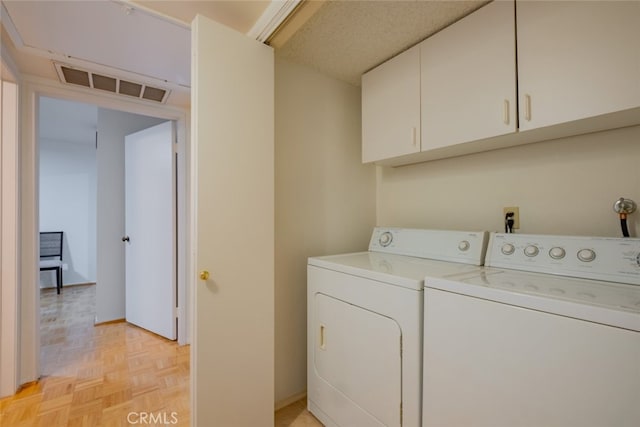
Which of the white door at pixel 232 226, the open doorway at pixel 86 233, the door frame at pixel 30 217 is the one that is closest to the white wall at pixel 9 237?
the door frame at pixel 30 217

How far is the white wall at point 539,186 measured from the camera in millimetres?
1173

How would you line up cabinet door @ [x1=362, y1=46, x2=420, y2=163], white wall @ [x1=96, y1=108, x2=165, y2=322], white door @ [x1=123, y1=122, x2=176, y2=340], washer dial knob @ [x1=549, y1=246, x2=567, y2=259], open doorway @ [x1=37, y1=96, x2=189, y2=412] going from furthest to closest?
white wall @ [x1=96, y1=108, x2=165, y2=322]
white door @ [x1=123, y1=122, x2=176, y2=340]
open doorway @ [x1=37, y1=96, x2=189, y2=412]
cabinet door @ [x1=362, y1=46, x2=420, y2=163]
washer dial knob @ [x1=549, y1=246, x2=567, y2=259]

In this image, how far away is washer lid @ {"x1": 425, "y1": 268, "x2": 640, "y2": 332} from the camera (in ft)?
2.25

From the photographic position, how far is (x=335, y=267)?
57.1 inches

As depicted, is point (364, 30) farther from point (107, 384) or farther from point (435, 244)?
point (107, 384)

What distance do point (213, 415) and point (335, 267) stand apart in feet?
2.91

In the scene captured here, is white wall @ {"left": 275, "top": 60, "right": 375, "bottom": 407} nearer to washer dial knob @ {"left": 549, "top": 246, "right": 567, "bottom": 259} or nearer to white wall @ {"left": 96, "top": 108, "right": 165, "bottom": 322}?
washer dial knob @ {"left": 549, "top": 246, "right": 567, "bottom": 259}

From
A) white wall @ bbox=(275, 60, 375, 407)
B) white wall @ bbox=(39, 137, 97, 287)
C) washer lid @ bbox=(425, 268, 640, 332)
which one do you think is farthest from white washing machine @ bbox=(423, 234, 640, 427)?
white wall @ bbox=(39, 137, 97, 287)

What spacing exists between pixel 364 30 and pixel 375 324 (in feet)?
4.86

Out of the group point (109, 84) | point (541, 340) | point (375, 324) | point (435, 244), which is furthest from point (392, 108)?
point (109, 84)

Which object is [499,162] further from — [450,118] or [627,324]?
[627,324]

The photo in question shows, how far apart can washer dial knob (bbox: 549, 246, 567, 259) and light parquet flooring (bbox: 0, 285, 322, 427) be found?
146 centimetres

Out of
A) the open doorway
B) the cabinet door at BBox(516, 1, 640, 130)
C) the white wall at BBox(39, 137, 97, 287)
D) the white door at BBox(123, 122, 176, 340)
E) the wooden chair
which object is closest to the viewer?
the cabinet door at BBox(516, 1, 640, 130)

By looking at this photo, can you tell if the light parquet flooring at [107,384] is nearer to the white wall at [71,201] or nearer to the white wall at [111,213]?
the white wall at [111,213]
